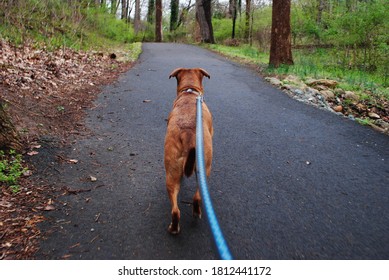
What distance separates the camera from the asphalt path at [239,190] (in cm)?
247

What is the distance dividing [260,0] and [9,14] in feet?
72.9

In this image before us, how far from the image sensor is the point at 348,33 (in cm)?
1249

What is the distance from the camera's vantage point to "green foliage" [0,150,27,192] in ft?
10.2

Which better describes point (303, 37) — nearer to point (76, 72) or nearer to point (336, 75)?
point (336, 75)

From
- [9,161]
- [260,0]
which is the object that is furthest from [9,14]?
[260,0]

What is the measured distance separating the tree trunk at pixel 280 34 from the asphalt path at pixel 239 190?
4.96 m

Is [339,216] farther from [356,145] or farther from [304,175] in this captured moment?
[356,145]

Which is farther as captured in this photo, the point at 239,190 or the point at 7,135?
the point at 7,135

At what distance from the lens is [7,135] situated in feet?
11.7

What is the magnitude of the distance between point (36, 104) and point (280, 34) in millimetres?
8440

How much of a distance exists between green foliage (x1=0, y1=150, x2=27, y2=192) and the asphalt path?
0.97 feet

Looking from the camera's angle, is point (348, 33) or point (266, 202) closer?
point (266, 202)

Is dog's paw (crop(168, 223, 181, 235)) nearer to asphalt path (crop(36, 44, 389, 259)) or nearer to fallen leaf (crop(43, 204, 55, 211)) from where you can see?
asphalt path (crop(36, 44, 389, 259))

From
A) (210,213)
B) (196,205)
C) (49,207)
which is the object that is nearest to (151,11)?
(49,207)
